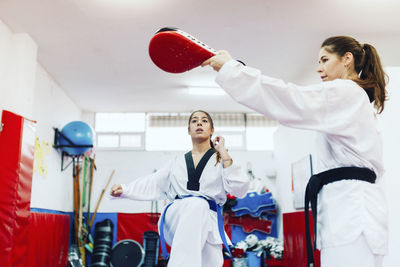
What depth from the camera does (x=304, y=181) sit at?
20.0 ft

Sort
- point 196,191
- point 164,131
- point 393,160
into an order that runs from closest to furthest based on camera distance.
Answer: point 196,191 → point 393,160 → point 164,131

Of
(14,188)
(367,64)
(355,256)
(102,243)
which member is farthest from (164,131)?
(355,256)

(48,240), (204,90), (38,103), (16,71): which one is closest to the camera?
(16,71)

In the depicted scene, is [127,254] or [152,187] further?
[127,254]

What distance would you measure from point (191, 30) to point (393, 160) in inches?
110

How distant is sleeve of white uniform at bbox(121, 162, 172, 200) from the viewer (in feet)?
9.54

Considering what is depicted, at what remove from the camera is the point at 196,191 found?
2.58 meters

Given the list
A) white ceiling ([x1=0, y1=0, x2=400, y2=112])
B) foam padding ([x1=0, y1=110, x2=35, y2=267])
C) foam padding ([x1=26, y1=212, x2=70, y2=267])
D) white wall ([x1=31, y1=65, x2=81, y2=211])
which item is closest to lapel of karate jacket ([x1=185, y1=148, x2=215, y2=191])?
white ceiling ([x1=0, y1=0, x2=400, y2=112])

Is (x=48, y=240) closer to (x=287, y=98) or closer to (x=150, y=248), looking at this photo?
(x=150, y=248)

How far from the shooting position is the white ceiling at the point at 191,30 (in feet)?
14.5

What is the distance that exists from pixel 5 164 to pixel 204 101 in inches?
170

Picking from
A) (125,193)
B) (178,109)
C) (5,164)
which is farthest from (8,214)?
(178,109)

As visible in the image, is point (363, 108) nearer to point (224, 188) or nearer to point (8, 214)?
point (224, 188)

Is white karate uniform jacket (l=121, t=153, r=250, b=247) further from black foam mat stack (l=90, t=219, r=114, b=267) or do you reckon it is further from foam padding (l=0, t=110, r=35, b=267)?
black foam mat stack (l=90, t=219, r=114, b=267)
